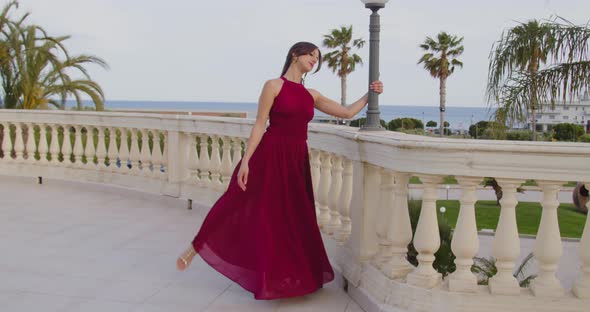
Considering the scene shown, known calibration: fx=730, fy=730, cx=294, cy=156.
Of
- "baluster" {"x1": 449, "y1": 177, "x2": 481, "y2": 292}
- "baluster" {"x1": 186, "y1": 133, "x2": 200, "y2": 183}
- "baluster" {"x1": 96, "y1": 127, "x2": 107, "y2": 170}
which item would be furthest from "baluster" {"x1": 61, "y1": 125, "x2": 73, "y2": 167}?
"baluster" {"x1": 449, "y1": 177, "x2": 481, "y2": 292}

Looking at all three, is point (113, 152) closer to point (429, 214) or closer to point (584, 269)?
point (429, 214)

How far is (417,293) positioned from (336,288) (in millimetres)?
1265

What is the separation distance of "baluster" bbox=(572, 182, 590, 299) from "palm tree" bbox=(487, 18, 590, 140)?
6.35 m

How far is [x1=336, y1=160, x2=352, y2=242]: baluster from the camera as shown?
516cm

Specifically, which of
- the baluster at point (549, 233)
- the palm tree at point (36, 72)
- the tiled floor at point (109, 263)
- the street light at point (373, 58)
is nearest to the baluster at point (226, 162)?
the tiled floor at point (109, 263)

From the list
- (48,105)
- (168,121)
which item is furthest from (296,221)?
(48,105)

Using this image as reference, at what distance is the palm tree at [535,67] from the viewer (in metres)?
9.63

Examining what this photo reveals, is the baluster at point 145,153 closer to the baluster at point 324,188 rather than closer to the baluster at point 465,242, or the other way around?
the baluster at point 324,188

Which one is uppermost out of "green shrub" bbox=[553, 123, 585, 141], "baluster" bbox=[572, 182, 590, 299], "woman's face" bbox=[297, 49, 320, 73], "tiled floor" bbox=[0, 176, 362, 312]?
"woman's face" bbox=[297, 49, 320, 73]

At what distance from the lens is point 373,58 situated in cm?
482

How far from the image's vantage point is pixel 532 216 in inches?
942

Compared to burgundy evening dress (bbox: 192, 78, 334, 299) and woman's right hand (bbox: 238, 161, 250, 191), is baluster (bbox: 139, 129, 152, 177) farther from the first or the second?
woman's right hand (bbox: 238, 161, 250, 191)

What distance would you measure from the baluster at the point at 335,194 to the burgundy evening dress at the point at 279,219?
0.44 meters

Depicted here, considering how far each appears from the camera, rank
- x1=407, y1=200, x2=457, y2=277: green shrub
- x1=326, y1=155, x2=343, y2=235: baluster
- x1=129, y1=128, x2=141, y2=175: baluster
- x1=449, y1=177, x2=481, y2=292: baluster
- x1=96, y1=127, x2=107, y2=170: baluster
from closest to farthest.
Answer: x1=449, y1=177, x2=481, y2=292: baluster < x1=326, y1=155, x2=343, y2=235: baluster < x1=407, y1=200, x2=457, y2=277: green shrub < x1=129, y1=128, x2=141, y2=175: baluster < x1=96, y1=127, x2=107, y2=170: baluster
